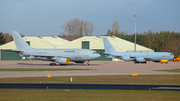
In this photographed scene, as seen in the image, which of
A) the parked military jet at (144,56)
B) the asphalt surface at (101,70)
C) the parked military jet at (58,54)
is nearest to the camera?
the asphalt surface at (101,70)

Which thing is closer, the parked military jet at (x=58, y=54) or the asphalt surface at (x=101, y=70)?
the asphalt surface at (x=101, y=70)

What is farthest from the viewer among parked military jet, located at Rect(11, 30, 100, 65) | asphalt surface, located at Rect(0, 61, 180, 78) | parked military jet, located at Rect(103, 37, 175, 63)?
parked military jet, located at Rect(103, 37, 175, 63)

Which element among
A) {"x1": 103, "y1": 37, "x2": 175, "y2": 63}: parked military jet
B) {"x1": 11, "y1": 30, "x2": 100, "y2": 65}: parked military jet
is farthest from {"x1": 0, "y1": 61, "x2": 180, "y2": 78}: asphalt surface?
{"x1": 103, "y1": 37, "x2": 175, "y2": 63}: parked military jet

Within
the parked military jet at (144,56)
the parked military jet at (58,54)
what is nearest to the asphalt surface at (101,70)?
the parked military jet at (58,54)

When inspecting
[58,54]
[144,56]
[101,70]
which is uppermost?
[58,54]

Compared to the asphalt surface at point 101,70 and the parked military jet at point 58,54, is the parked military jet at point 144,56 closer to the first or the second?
the asphalt surface at point 101,70

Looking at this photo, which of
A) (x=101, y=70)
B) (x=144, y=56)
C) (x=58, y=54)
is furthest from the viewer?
(x=144, y=56)

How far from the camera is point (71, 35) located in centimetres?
15262

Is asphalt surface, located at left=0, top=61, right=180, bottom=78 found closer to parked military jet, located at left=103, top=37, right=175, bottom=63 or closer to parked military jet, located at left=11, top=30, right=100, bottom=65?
parked military jet, located at left=11, top=30, right=100, bottom=65

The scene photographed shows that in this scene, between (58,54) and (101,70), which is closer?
(101,70)

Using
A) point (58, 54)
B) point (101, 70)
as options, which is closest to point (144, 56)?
point (58, 54)

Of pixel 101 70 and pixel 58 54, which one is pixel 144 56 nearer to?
pixel 58 54
